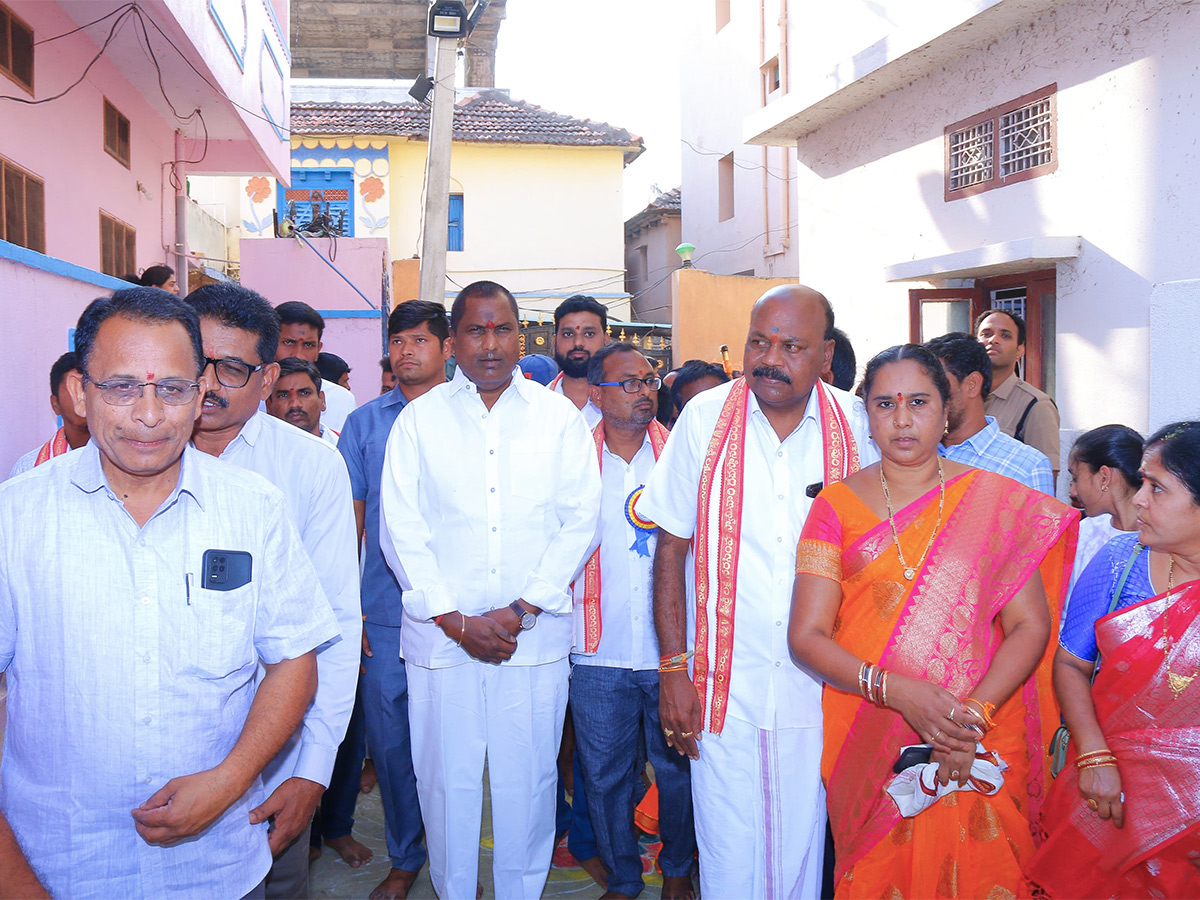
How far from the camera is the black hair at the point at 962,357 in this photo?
3.44 meters

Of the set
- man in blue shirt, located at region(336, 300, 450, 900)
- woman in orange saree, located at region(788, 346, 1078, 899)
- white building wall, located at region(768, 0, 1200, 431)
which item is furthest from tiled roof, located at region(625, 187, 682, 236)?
woman in orange saree, located at region(788, 346, 1078, 899)

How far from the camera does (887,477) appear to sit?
278 cm

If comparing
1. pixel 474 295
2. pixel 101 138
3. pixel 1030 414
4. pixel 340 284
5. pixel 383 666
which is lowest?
pixel 383 666

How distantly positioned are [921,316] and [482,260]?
1147cm

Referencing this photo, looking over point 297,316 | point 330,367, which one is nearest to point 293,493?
point 297,316

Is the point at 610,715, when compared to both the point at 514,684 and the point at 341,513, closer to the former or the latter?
the point at 514,684

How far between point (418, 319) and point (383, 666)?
1676 millimetres

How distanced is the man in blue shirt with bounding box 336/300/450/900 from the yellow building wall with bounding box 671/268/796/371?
10.7 m

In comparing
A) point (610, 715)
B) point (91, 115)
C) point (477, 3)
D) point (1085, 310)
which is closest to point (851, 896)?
point (610, 715)

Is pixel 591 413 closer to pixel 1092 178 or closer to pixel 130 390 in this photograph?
pixel 130 390

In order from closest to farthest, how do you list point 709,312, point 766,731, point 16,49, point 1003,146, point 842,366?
point 766,731, point 842,366, point 16,49, point 1003,146, point 709,312

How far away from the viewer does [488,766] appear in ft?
11.0

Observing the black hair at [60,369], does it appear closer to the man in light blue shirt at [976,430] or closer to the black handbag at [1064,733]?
the man in light blue shirt at [976,430]

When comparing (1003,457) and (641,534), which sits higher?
(1003,457)
